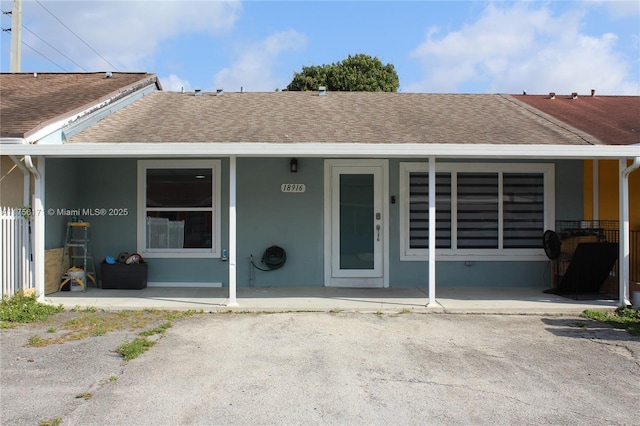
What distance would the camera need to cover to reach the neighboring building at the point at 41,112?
7797mm

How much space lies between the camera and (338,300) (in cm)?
838

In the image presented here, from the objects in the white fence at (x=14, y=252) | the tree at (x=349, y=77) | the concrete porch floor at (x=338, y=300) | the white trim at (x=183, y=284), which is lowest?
the concrete porch floor at (x=338, y=300)

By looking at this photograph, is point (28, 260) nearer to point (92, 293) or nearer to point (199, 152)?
point (92, 293)

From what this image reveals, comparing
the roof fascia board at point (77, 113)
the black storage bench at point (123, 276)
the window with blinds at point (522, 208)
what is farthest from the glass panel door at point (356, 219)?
the roof fascia board at point (77, 113)

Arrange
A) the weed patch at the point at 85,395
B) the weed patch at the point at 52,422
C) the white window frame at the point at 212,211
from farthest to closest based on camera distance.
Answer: the white window frame at the point at 212,211 → the weed patch at the point at 85,395 → the weed patch at the point at 52,422

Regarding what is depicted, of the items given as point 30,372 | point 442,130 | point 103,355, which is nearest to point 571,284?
point 442,130

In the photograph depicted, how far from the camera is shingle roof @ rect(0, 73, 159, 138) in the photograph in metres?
8.37

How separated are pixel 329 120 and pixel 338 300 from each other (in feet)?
11.9

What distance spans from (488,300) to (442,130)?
10.2ft

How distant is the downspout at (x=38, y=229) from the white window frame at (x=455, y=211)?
6.12m

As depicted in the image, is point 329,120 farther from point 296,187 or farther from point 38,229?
point 38,229

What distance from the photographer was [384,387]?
470 cm

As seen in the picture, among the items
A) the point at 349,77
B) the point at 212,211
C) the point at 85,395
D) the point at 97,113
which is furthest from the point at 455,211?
the point at 349,77

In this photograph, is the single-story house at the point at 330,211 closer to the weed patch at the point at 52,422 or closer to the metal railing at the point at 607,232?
the metal railing at the point at 607,232
